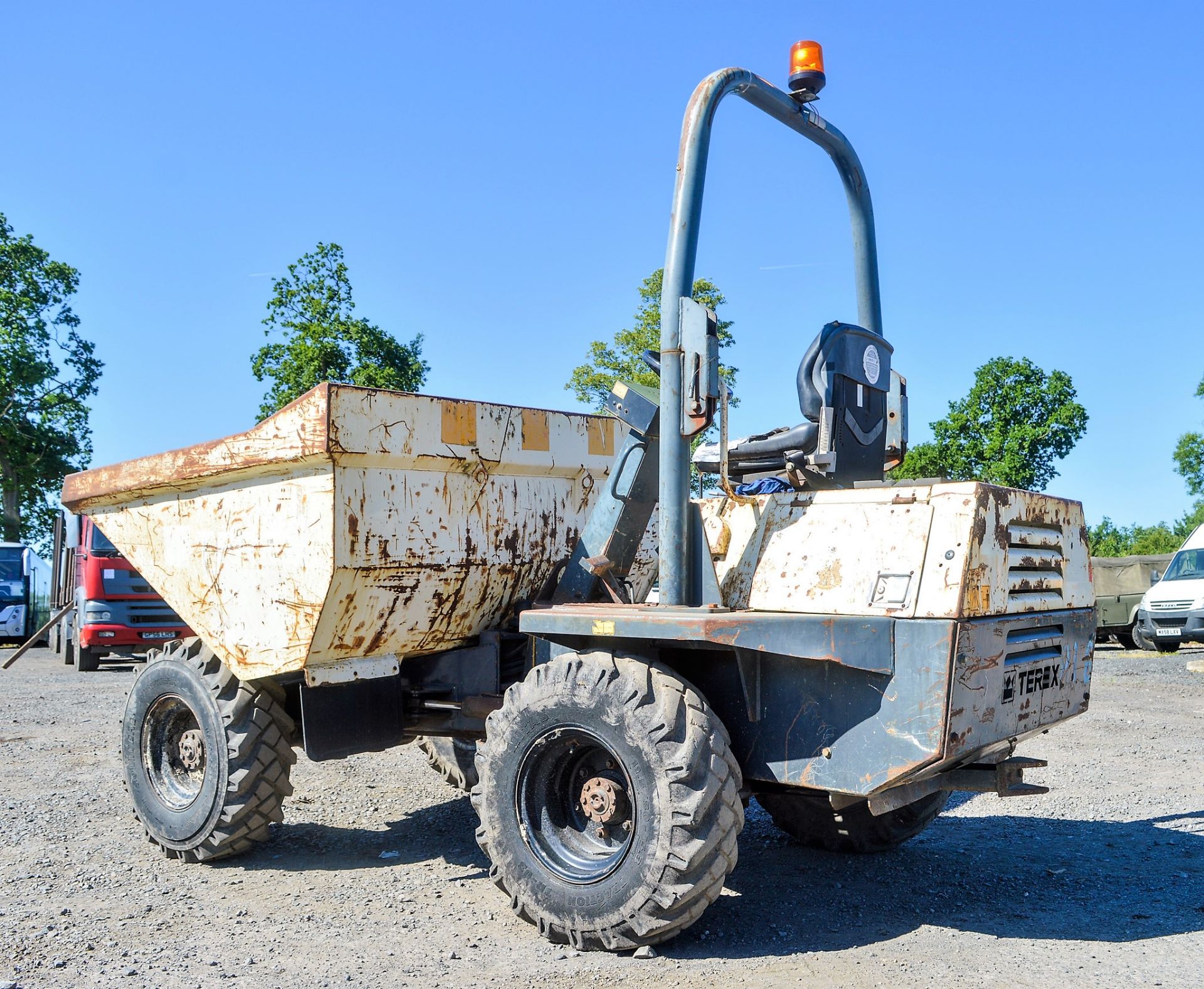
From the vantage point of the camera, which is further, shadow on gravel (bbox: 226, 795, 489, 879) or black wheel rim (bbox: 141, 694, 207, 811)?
black wheel rim (bbox: 141, 694, 207, 811)

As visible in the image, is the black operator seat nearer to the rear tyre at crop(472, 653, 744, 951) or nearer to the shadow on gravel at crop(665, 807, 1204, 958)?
the rear tyre at crop(472, 653, 744, 951)

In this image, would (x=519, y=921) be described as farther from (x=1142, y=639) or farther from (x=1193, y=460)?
(x=1193, y=460)

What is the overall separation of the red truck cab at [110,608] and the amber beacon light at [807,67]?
13240 mm

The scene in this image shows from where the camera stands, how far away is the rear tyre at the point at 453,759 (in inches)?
257

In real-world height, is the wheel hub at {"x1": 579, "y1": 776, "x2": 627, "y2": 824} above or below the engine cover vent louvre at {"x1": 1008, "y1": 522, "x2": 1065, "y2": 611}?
below

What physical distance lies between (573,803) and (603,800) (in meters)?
0.30

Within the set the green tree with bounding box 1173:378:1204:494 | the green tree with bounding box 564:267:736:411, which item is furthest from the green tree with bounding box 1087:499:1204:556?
the green tree with bounding box 564:267:736:411

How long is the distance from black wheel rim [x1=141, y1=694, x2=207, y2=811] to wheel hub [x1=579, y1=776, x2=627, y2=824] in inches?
92.2

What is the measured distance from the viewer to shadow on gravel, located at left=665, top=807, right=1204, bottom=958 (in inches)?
162

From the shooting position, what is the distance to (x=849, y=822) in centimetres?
530

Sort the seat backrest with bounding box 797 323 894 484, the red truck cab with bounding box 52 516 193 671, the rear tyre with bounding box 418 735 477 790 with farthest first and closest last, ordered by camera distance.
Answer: the red truck cab with bounding box 52 516 193 671 → the rear tyre with bounding box 418 735 477 790 → the seat backrest with bounding box 797 323 894 484

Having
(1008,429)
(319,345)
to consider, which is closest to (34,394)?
(319,345)

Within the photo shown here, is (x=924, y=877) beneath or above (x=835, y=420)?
beneath

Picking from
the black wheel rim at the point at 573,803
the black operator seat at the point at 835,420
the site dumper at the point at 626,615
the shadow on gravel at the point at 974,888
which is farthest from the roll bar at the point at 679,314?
the shadow on gravel at the point at 974,888
